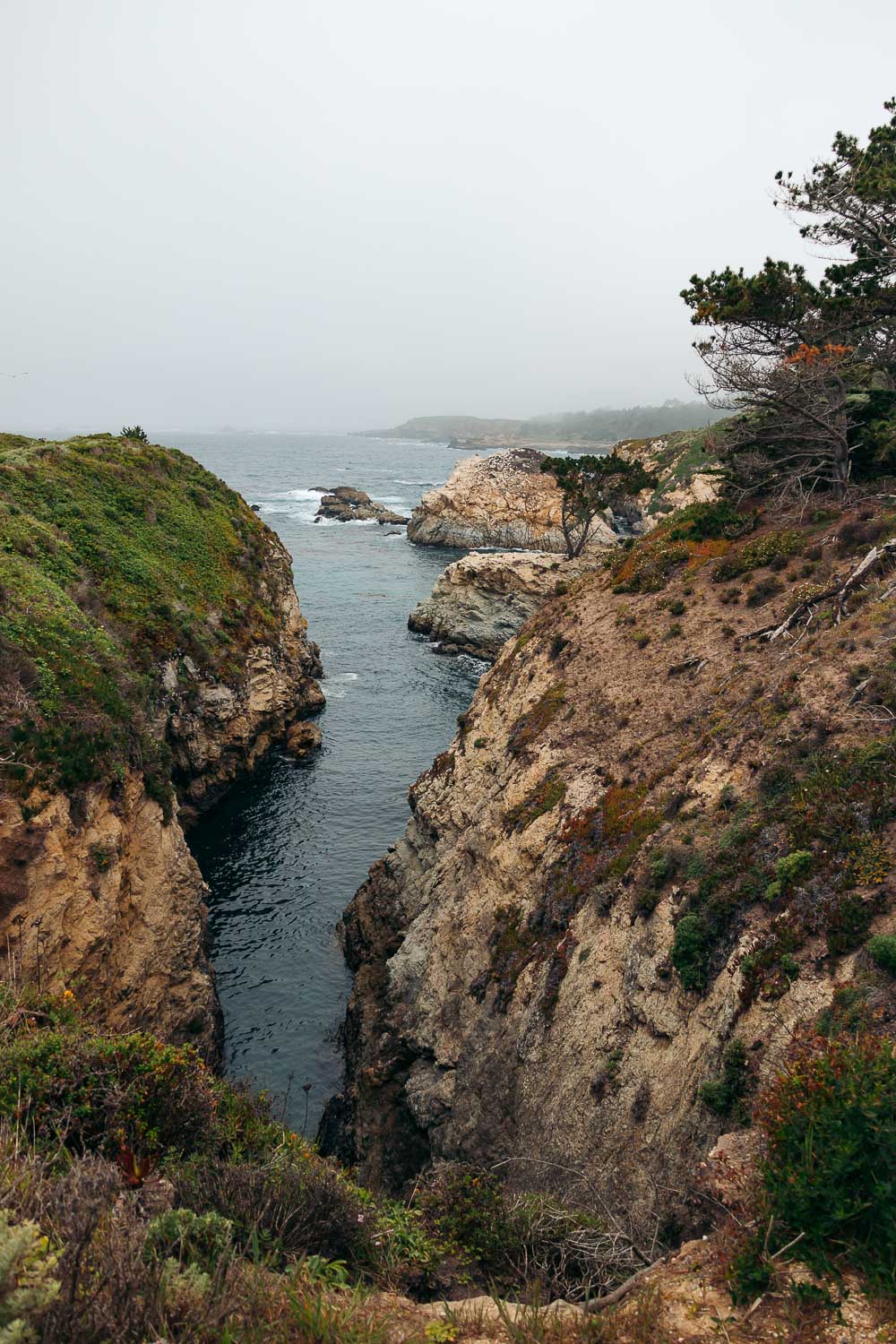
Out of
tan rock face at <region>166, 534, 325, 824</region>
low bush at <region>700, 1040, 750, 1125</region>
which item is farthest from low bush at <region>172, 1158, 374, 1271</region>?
tan rock face at <region>166, 534, 325, 824</region>

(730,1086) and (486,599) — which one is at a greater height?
(486,599)

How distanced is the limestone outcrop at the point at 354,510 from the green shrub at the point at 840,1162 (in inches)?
4910

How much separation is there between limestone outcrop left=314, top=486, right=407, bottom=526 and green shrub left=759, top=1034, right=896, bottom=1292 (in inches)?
4910

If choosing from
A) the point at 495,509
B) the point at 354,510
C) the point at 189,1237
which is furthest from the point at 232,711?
the point at 354,510

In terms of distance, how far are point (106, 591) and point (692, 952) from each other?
32275mm

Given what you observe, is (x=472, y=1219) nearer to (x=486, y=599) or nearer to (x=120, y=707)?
(x=120, y=707)

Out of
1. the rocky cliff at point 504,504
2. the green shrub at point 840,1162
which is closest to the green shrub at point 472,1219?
the green shrub at point 840,1162

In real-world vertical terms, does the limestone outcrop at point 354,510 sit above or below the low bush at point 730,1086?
above

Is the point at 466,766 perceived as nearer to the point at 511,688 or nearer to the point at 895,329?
the point at 511,688

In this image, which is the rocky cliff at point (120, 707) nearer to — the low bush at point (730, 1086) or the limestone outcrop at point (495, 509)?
the low bush at point (730, 1086)

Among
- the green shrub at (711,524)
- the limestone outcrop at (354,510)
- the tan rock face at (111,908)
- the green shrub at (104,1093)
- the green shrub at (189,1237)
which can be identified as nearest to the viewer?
the green shrub at (189,1237)

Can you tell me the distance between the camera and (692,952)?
14.8m

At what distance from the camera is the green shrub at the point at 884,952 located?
10.9m

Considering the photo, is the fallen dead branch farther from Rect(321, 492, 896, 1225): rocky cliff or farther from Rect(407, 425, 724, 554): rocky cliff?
Rect(407, 425, 724, 554): rocky cliff
